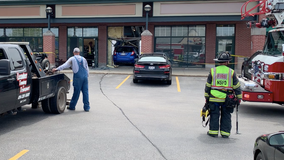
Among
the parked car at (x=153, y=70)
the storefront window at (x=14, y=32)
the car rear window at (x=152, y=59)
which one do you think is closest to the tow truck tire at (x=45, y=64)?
the parked car at (x=153, y=70)

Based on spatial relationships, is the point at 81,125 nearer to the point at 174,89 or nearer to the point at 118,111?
the point at 118,111

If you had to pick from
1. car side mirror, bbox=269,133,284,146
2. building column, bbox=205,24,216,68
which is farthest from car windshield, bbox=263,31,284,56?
building column, bbox=205,24,216,68

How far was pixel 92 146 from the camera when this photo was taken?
6359 millimetres

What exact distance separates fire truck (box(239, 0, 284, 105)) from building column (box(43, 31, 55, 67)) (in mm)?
16154

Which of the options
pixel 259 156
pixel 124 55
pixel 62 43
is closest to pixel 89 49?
pixel 62 43

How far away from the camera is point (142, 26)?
981 inches

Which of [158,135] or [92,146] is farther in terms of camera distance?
[158,135]

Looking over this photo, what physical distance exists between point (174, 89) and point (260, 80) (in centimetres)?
575

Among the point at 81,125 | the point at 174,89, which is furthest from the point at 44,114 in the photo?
the point at 174,89

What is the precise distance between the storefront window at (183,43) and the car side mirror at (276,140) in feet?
66.7

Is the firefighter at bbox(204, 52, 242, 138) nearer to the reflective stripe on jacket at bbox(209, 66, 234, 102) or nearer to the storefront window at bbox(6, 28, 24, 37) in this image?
the reflective stripe on jacket at bbox(209, 66, 234, 102)

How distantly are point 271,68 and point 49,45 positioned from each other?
57.6 feet

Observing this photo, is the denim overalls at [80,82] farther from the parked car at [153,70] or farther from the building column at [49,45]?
the building column at [49,45]

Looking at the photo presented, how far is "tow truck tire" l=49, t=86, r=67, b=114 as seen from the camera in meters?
9.09
